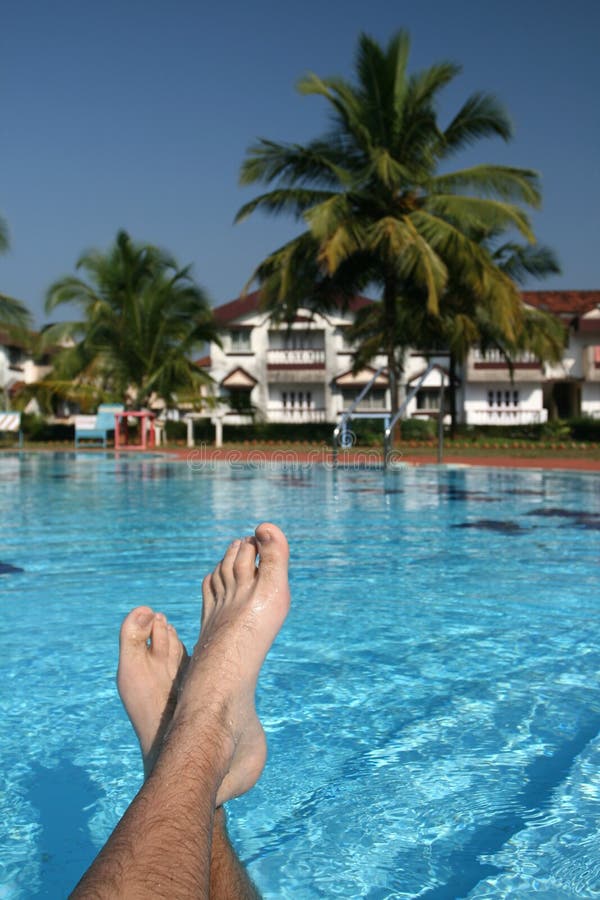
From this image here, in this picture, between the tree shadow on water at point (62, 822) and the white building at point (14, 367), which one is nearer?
the tree shadow on water at point (62, 822)

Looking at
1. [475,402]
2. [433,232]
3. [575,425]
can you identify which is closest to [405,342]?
[433,232]

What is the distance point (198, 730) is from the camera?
1.79 metres

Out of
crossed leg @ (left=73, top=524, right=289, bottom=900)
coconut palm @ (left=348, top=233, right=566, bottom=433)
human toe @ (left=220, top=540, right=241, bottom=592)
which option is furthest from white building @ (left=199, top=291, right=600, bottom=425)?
crossed leg @ (left=73, top=524, right=289, bottom=900)

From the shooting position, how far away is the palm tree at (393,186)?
59.5 feet

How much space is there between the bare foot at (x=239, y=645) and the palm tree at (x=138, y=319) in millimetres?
22971

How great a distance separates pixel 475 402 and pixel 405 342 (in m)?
17.9

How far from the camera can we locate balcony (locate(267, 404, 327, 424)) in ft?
131

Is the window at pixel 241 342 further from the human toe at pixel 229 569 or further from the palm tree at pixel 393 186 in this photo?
the human toe at pixel 229 569

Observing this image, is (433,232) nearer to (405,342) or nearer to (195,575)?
(405,342)

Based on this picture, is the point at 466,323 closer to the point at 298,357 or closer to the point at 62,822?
the point at 298,357

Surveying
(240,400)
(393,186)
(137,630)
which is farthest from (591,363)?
(137,630)

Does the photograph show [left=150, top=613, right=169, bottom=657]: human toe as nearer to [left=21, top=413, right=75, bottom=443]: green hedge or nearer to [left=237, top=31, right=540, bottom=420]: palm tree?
[left=237, top=31, right=540, bottom=420]: palm tree

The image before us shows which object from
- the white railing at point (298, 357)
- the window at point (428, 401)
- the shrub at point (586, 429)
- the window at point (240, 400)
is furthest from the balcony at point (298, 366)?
the shrub at point (586, 429)

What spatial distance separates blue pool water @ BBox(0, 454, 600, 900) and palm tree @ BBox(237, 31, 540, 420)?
38.5ft
